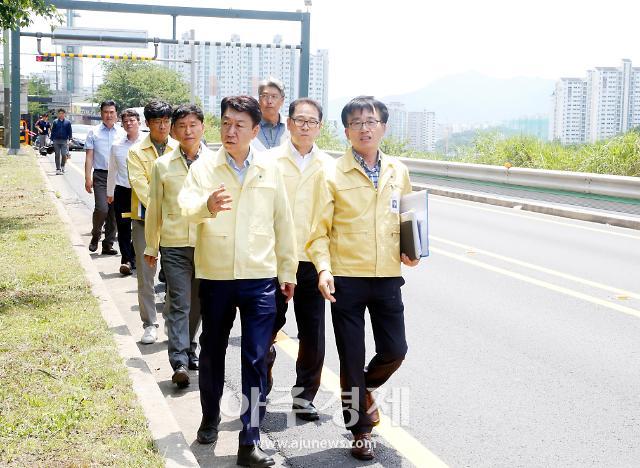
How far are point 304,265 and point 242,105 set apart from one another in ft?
3.84

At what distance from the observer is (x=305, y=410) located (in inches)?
214

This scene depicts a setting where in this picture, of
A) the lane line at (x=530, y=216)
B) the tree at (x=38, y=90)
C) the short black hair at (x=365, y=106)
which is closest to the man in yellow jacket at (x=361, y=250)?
the short black hair at (x=365, y=106)

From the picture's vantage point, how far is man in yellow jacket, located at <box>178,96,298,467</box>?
4.68 metres

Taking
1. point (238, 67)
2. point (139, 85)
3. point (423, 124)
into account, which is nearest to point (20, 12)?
point (139, 85)

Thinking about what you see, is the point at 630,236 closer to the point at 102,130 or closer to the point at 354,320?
the point at 102,130

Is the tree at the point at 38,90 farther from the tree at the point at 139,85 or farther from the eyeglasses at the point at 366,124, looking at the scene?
the eyeglasses at the point at 366,124

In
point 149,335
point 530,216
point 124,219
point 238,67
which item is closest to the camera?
point 149,335

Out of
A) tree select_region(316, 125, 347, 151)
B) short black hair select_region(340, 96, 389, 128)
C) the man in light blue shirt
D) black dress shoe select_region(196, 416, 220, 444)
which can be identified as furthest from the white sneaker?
tree select_region(316, 125, 347, 151)

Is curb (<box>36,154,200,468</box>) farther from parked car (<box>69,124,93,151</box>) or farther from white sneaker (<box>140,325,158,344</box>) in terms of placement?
parked car (<box>69,124,93,151</box>)

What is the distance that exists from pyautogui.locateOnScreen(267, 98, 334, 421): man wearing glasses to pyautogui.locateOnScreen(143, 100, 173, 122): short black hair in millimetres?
2053

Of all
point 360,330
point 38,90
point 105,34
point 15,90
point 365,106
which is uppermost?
point 38,90

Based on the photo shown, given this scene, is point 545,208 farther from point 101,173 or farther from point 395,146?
point 395,146

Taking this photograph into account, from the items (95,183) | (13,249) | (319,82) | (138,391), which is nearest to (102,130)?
(95,183)

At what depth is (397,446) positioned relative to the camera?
16.1 feet
